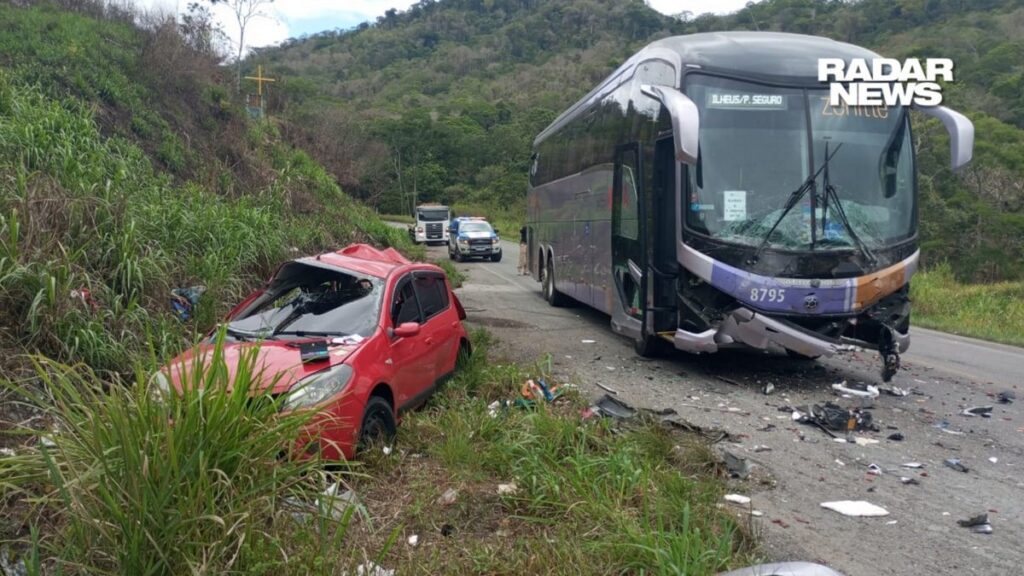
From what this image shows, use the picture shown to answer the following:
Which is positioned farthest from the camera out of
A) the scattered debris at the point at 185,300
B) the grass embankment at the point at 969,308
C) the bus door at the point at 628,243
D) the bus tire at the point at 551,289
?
the bus tire at the point at 551,289

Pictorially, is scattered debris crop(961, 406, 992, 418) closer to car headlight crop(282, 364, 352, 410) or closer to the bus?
the bus

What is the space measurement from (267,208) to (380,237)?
7495 millimetres

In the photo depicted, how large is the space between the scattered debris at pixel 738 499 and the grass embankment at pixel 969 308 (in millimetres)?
11573

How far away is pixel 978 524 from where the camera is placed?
4.70m

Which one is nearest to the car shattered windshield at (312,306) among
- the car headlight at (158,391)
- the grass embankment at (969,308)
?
the car headlight at (158,391)

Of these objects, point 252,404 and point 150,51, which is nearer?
point 252,404

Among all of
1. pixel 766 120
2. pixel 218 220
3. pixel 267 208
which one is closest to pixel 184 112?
pixel 267 208

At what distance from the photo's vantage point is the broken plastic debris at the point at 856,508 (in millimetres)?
4887

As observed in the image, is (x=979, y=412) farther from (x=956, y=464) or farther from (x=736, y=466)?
(x=736, y=466)

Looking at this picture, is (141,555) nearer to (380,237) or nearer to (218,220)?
(218,220)

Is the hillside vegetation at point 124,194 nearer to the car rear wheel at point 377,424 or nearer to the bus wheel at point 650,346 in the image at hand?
the car rear wheel at point 377,424

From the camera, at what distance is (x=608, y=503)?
429 cm

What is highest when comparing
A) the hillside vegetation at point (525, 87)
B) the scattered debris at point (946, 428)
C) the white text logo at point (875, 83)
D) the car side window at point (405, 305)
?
the hillside vegetation at point (525, 87)

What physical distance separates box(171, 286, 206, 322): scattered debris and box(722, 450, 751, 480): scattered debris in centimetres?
590
